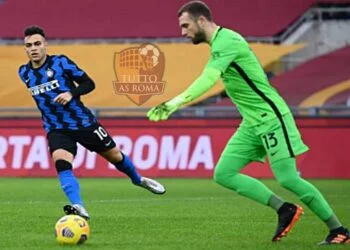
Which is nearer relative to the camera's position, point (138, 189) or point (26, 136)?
point (138, 189)

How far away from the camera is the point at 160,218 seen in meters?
12.5

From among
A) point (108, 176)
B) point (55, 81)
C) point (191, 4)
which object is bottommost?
point (108, 176)

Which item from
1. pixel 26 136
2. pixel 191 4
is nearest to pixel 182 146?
pixel 26 136

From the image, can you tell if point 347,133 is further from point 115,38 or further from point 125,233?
point 125,233

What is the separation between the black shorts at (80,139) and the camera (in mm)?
11646

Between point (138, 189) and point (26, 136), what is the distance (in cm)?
435

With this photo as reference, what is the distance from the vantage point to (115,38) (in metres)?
26.4

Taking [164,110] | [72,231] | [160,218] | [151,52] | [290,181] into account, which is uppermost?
[164,110]

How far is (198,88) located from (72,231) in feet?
6.17

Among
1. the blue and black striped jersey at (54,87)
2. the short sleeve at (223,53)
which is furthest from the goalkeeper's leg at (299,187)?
the blue and black striped jersey at (54,87)

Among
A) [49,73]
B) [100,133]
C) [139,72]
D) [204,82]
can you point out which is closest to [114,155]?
[100,133]

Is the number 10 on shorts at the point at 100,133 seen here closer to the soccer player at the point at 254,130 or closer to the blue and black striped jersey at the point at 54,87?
the blue and black striped jersey at the point at 54,87

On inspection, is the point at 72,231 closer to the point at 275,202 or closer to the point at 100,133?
the point at 275,202

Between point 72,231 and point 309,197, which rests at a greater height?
point 309,197
